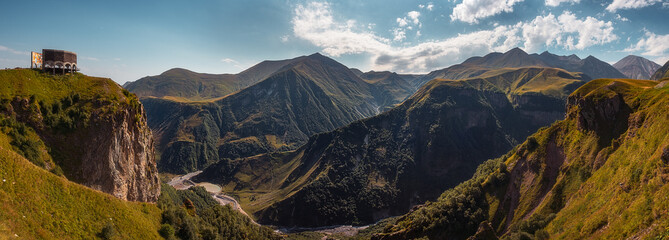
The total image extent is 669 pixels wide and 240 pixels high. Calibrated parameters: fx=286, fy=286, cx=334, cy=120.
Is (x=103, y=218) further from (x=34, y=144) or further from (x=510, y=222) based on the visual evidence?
(x=510, y=222)

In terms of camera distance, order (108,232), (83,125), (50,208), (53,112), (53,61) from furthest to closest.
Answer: (53,61) → (83,125) → (53,112) → (108,232) → (50,208)

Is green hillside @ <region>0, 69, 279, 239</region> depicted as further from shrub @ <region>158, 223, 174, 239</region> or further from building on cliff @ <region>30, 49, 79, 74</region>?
building on cliff @ <region>30, 49, 79, 74</region>

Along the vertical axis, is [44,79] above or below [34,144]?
above

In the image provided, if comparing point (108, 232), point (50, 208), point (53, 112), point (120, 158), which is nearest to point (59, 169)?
point (120, 158)

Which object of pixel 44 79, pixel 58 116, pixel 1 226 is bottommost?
pixel 1 226

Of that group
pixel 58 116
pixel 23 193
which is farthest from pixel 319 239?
pixel 23 193

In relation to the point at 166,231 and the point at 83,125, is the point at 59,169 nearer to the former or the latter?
the point at 83,125

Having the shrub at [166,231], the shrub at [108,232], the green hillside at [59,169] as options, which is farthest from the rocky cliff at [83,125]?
the shrub at [108,232]
